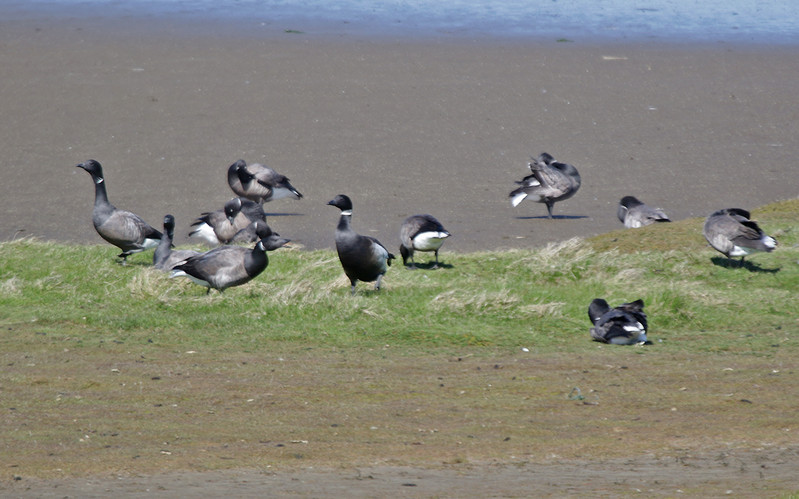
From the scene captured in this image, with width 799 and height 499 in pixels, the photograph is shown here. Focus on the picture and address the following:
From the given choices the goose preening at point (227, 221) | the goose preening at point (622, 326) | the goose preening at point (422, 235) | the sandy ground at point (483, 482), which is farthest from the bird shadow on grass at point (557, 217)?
the sandy ground at point (483, 482)

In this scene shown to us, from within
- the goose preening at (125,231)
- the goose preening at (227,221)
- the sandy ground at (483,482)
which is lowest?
the goose preening at (227,221)

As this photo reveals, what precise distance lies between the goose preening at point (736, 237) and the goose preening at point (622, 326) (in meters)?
2.93

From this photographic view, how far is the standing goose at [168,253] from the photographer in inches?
571

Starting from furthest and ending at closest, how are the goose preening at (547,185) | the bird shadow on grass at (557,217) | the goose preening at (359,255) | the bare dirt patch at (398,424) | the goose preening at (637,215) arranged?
1. the bird shadow on grass at (557,217)
2. the goose preening at (547,185)
3. the goose preening at (637,215)
4. the goose preening at (359,255)
5. the bare dirt patch at (398,424)

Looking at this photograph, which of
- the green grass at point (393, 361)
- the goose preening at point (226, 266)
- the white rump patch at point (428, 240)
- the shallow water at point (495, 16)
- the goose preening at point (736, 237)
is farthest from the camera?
the shallow water at point (495, 16)

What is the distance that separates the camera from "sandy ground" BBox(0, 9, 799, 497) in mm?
20953

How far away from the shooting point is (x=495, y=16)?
4178cm

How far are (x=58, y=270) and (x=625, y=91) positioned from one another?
19059mm

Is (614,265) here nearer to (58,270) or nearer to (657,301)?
(657,301)

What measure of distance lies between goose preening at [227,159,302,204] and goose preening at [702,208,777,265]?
28.2ft

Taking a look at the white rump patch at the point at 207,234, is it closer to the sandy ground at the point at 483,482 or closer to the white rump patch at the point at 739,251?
the white rump patch at the point at 739,251

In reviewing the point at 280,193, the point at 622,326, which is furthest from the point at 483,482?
the point at 280,193

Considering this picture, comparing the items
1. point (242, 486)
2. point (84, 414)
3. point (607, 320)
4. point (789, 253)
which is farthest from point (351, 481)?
point (789, 253)

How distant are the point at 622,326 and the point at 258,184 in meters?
10.4
